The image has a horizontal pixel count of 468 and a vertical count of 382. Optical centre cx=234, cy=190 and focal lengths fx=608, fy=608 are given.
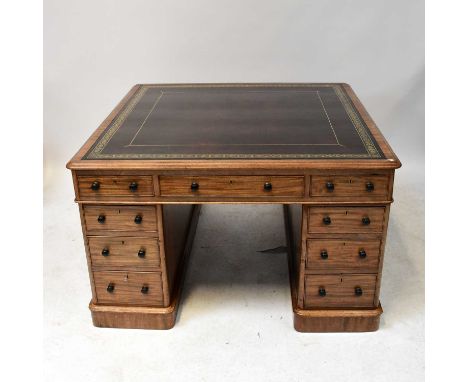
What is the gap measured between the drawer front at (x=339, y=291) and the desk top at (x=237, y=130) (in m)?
0.50

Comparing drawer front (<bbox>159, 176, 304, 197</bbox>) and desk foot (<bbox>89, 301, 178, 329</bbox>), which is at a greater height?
drawer front (<bbox>159, 176, 304, 197</bbox>)

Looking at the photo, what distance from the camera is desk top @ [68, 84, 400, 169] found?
2217 mm

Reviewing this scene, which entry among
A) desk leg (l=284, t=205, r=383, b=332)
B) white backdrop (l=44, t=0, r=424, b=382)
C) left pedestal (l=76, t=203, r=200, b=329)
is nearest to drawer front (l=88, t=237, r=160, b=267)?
left pedestal (l=76, t=203, r=200, b=329)

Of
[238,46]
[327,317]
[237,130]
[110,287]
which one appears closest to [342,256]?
[327,317]

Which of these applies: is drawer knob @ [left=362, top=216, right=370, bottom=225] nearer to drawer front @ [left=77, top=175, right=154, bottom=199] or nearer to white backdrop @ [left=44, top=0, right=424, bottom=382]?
white backdrop @ [left=44, top=0, right=424, bottom=382]

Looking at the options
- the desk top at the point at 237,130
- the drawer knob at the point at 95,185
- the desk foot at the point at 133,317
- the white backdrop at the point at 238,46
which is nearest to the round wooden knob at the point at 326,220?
the desk top at the point at 237,130

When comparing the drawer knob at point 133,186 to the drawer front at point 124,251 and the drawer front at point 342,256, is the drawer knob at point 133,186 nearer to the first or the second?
the drawer front at point 124,251

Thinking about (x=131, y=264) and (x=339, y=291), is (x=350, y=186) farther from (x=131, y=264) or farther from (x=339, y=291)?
(x=131, y=264)

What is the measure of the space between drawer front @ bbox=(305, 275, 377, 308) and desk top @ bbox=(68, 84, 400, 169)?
1.66 ft

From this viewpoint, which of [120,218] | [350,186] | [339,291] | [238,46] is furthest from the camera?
[238,46]

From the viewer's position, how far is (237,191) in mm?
2250

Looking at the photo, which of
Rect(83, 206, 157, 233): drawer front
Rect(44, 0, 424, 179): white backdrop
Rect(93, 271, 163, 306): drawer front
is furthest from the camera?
Rect(44, 0, 424, 179): white backdrop

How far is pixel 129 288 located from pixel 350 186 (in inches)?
38.6

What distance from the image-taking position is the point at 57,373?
2.34 meters
